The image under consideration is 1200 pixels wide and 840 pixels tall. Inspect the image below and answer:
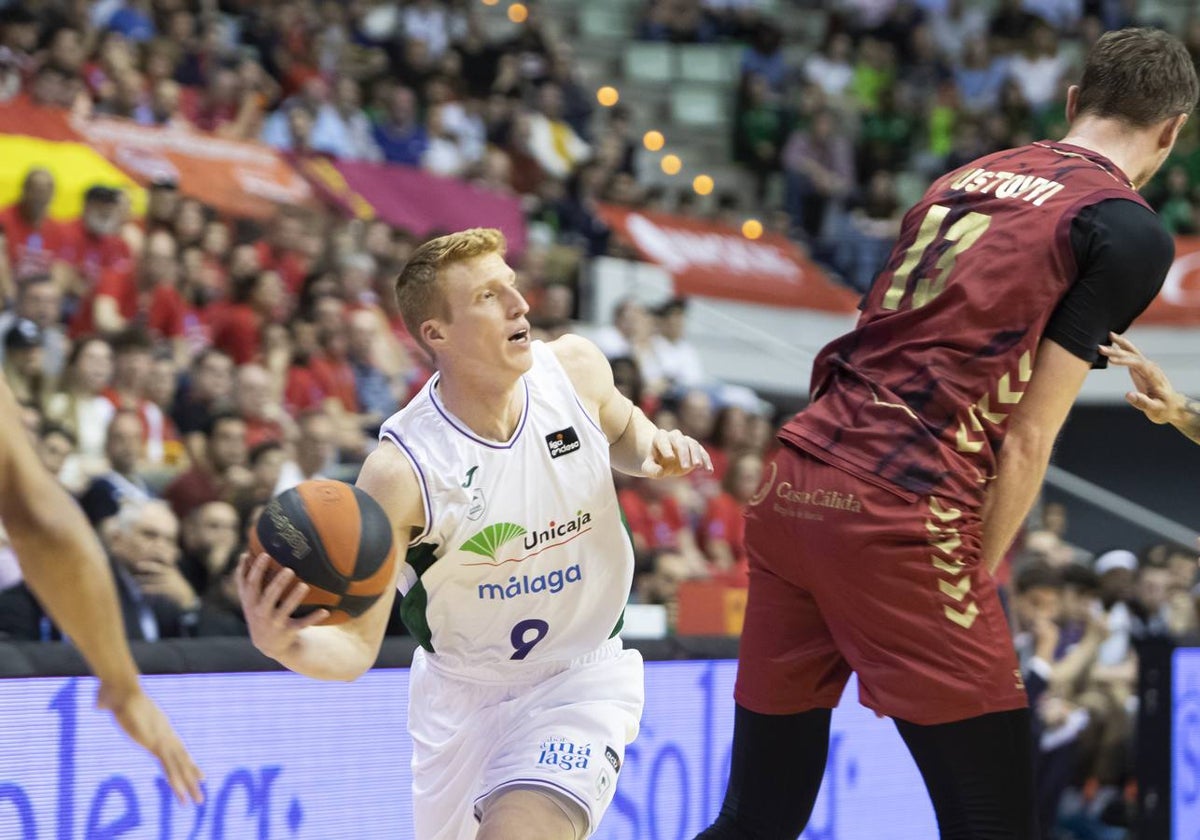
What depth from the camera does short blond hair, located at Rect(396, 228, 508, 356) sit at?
4012 mm

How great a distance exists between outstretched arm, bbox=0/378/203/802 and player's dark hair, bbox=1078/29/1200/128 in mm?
2399

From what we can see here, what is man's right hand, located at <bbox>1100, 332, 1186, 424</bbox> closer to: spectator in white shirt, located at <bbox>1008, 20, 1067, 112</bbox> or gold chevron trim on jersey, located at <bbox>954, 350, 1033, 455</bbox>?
gold chevron trim on jersey, located at <bbox>954, 350, 1033, 455</bbox>

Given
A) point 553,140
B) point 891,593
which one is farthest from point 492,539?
point 553,140

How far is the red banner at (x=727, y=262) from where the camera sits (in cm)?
1382

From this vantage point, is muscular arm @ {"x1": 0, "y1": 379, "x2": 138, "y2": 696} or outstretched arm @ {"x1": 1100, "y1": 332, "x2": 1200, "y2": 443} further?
outstretched arm @ {"x1": 1100, "y1": 332, "x2": 1200, "y2": 443}

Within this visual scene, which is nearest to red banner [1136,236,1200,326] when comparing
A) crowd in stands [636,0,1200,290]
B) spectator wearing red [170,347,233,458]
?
crowd in stands [636,0,1200,290]

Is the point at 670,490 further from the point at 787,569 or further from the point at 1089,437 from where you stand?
the point at 1089,437

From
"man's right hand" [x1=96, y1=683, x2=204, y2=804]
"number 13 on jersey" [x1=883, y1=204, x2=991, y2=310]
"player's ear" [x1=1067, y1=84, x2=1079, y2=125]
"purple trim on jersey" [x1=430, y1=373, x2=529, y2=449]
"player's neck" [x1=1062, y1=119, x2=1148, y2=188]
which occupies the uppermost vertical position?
"player's ear" [x1=1067, y1=84, x2=1079, y2=125]

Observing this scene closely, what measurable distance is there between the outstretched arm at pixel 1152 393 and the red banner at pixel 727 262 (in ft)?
32.8

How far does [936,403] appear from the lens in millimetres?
3414

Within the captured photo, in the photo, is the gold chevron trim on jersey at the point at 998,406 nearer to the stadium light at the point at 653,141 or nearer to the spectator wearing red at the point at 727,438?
the spectator wearing red at the point at 727,438

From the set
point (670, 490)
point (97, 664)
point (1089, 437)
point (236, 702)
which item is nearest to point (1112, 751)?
point (670, 490)

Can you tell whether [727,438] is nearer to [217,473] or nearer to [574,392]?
[217,473]

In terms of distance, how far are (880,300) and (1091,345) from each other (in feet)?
1.53
